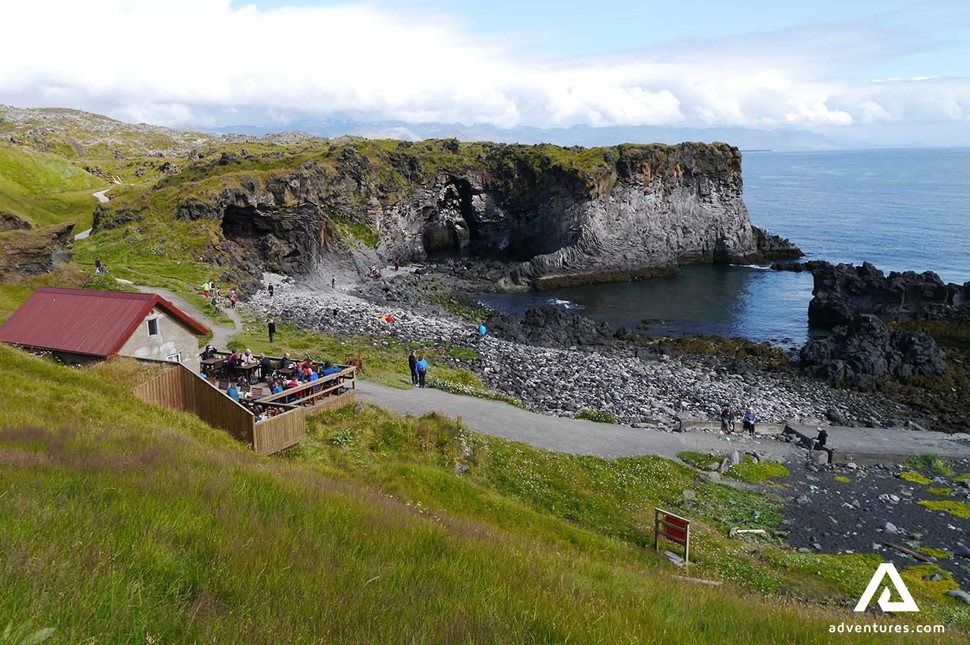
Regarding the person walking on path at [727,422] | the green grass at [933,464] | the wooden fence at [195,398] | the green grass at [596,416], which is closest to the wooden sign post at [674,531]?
the wooden fence at [195,398]

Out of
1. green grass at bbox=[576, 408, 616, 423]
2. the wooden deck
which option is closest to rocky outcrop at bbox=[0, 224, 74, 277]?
the wooden deck

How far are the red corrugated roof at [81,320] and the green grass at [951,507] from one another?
2709cm

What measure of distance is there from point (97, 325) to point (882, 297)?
6395 centimetres

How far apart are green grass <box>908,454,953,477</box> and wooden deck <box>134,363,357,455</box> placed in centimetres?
2471

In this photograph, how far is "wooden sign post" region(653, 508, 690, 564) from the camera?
49.6 ft

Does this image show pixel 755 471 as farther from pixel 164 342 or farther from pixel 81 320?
pixel 81 320

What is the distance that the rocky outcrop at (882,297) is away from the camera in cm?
5428

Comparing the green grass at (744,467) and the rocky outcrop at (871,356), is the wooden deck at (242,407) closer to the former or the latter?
the green grass at (744,467)

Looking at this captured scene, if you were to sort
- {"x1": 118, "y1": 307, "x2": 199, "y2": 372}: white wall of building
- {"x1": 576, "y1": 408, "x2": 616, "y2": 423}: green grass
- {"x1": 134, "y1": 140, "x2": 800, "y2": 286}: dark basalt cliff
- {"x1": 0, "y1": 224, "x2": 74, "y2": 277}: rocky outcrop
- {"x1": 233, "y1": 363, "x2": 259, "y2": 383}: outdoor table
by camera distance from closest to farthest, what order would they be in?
{"x1": 118, "y1": 307, "x2": 199, "y2": 372}: white wall of building → {"x1": 233, "y1": 363, "x2": 259, "y2": 383}: outdoor table → {"x1": 576, "y1": 408, "x2": 616, "y2": 423}: green grass → {"x1": 0, "y1": 224, "x2": 74, "y2": 277}: rocky outcrop → {"x1": 134, "y1": 140, "x2": 800, "y2": 286}: dark basalt cliff

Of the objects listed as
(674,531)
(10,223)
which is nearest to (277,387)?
(674,531)

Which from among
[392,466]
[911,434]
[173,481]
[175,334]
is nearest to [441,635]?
[173,481]

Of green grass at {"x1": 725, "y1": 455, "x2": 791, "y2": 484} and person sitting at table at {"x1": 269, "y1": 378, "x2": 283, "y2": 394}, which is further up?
person sitting at table at {"x1": 269, "y1": 378, "x2": 283, "y2": 394}

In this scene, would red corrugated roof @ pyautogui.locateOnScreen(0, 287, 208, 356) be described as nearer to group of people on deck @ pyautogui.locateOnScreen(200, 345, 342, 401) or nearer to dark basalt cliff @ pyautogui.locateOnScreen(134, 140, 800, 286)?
group of people on deck @ pyautogui.locateOnScreen(200, 345, 342, 401)

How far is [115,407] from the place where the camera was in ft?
52.3
